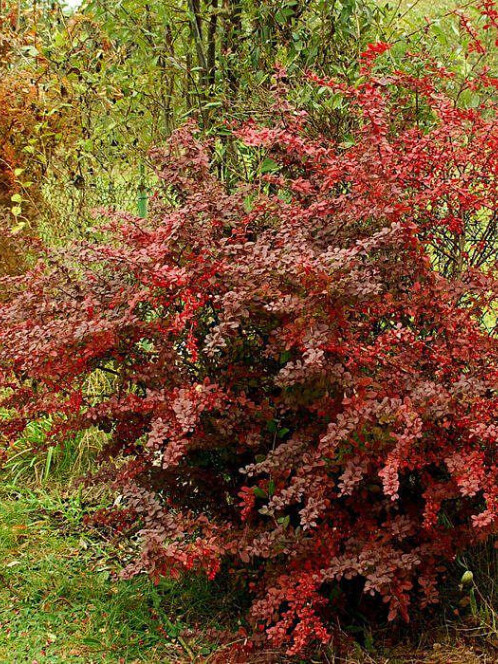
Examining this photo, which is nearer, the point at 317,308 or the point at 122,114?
the point at 317,308

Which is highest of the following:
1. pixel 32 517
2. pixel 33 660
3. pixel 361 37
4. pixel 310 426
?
pixel 361 37

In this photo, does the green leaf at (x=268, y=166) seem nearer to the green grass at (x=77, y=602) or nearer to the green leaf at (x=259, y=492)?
the green leaf at (x=259, y=492)

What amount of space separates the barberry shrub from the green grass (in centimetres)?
38

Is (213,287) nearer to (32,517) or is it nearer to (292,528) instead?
(292,528)

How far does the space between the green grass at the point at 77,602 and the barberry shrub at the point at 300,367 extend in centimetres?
38

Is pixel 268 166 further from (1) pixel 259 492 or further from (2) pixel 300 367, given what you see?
(1) pixel 259 492

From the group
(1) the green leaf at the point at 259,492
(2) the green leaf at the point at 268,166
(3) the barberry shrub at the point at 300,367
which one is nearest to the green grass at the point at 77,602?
(3) the barberry shrub at the point at 300,367

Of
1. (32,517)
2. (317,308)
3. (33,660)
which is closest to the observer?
(317,308)

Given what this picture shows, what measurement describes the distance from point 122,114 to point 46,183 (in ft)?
2.72

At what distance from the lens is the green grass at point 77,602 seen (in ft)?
10.0

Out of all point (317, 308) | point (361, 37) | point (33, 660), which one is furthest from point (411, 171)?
point (33, 660)

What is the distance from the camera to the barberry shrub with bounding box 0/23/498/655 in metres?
2.60

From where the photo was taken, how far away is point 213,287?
9.12 feet

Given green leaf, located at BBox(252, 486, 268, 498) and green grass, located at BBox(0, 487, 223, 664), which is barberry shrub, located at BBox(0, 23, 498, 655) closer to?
green leaf, located at BBox(252, 486, 268, 498)
